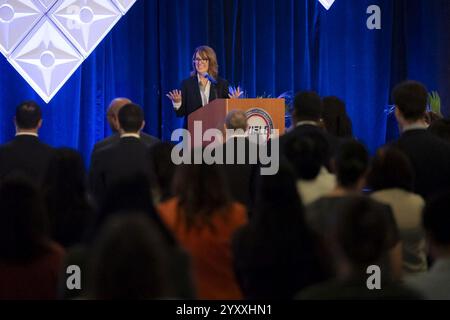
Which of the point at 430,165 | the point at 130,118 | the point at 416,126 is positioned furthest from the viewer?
the point at 130,118

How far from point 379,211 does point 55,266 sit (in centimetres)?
115

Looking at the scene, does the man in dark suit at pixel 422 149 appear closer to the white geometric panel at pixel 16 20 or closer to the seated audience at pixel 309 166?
the seated audience at pixel 309 166

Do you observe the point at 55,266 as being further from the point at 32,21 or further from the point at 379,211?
the point at 32,21

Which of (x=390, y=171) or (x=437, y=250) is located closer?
(x=437, y=250)

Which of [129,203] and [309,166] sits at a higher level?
[309,166]

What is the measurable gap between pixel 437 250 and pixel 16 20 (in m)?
6.45

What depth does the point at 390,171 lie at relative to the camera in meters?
3.46

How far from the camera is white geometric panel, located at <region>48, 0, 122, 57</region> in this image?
834 cm

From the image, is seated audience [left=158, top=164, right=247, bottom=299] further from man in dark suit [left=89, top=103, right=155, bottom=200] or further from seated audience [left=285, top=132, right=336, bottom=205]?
man in dark suit [left=89, top=103, right=155, bottom=200]

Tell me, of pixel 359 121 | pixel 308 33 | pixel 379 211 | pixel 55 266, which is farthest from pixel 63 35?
pixel 379 211

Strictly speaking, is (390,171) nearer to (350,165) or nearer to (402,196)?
(402,196)

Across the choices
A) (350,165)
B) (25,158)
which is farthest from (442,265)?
(25,158)

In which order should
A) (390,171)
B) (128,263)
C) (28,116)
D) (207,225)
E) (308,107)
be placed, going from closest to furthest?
(128,263), (207,225), (390,171), (308,107), (28,116)
